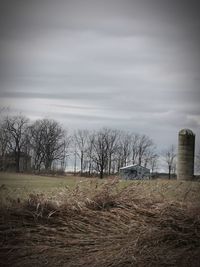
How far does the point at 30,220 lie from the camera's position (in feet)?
20.8

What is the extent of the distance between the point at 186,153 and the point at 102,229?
783 cm

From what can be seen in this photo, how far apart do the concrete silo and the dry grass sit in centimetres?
564

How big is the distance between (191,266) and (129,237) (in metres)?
1.00

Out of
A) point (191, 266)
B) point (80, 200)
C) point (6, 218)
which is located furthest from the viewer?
point (80, 200)

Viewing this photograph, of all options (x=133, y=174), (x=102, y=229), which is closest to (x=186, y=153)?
(x=133, y=174)

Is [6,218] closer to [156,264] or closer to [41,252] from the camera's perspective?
[41,252]

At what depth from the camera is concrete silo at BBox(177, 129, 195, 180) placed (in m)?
12.7

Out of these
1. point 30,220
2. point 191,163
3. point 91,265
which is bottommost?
point 91,265

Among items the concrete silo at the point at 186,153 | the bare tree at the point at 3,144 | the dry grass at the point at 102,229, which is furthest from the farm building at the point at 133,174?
the bare tree at the point at 3,144

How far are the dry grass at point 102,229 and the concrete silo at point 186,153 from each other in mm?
→ 5635

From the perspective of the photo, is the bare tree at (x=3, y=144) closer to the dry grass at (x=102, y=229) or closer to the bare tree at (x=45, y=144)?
the dry grass at (x=102, y=229)

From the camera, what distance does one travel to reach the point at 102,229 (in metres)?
6.25

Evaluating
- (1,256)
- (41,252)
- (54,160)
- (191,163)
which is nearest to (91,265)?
(41,252)

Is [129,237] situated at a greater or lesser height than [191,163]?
lesser
